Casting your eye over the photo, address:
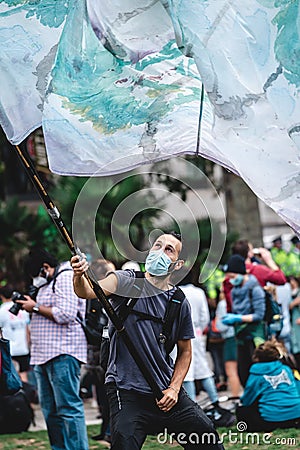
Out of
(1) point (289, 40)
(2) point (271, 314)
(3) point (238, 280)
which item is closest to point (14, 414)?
(3) point (238, 280)

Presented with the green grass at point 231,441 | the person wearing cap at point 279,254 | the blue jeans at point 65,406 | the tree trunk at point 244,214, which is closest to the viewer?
the blue jeans at point 65,406

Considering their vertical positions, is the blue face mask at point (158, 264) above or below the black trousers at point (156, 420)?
above

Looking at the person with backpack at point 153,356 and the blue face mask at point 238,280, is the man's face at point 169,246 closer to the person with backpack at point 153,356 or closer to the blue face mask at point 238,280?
the person with backpack at point 153,356

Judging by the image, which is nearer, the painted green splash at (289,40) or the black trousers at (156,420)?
the painted green splash at (289,40)

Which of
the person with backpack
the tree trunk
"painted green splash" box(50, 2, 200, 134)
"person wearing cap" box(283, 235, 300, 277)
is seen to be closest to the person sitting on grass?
the person with backpack

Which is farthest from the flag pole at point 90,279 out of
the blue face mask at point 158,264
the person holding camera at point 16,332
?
the person holding camera at point 16,332

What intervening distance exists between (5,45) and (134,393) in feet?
7.35

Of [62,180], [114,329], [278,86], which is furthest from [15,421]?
[62,180]

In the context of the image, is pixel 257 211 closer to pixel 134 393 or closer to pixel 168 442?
pixel 168 442

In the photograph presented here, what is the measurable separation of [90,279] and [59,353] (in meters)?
2.27

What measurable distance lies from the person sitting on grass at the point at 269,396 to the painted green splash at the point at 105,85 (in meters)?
3.99

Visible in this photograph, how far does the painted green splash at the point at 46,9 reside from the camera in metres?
5.27

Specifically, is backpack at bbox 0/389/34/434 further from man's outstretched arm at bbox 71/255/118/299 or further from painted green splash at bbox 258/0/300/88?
painted green splash at bbox 258/0/300/88

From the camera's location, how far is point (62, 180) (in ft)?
54.1
